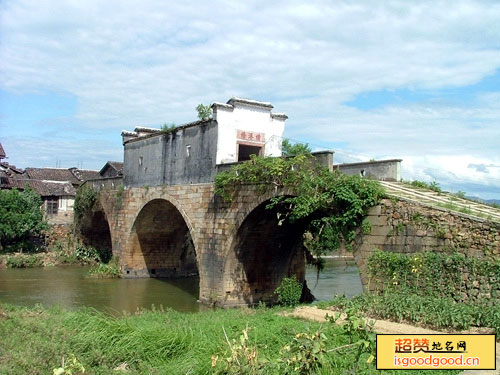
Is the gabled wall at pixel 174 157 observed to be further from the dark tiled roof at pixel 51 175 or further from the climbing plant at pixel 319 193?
the dark tiled roof at pixel 51 175

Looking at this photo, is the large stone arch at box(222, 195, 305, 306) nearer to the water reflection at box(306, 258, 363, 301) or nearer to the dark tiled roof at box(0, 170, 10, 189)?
the water reflection at box(306, 258, 363, 301)

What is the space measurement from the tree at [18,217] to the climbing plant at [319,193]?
51.2ft

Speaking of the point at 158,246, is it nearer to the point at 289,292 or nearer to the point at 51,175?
the point at 289,292

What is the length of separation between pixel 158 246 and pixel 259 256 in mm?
8081

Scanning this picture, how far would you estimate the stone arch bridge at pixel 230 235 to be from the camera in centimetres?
925

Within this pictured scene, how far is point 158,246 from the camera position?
2173 centimetres

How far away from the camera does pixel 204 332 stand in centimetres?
813

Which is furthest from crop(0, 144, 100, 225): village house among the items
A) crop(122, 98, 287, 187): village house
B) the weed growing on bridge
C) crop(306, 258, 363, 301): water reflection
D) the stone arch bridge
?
the weed growing on bridge

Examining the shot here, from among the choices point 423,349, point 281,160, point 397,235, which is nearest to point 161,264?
point 281,160

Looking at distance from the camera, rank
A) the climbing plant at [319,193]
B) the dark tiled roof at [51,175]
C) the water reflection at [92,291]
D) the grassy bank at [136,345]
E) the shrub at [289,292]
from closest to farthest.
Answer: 1. the grassy bank at [136,345]
2. the climbing plant at [319,193]
3. the shrub at [289,292]
4. the water reflection at [92,291]
5. the dark tiled roof at [51,175]

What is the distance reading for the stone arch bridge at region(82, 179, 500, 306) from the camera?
9.25 metres

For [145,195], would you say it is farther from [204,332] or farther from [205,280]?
[204,332]

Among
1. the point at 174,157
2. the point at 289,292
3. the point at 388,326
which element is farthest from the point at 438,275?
the point at 174,157

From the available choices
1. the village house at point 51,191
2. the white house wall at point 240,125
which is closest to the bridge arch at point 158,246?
the white house wall at point 240,125
